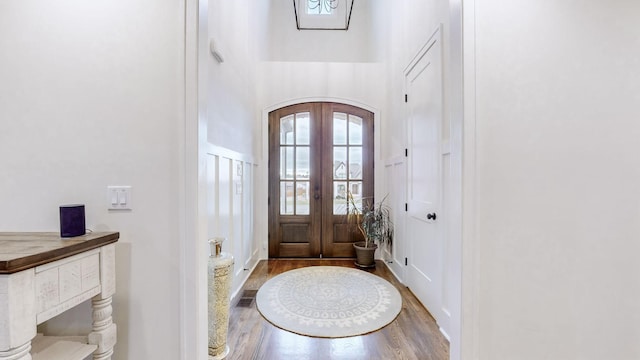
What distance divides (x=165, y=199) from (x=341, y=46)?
462 centimetres

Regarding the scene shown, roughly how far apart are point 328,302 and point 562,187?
196cm

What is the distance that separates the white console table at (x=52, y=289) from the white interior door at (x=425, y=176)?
2061 millimetres

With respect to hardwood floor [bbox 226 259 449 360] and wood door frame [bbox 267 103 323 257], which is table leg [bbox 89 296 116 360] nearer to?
hardwood floor [bbox 226 259 449 360]

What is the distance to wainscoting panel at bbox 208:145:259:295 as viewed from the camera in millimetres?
2174

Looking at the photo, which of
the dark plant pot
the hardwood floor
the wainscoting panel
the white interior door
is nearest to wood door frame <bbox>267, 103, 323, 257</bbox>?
the wainscoting panel

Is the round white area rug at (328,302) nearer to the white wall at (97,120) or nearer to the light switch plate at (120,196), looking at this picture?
the white wall at (97,120)

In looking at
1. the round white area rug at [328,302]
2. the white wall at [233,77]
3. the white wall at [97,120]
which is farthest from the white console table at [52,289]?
the round white area rug at [328,302]

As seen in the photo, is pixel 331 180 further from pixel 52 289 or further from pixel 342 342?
pixel 52 289

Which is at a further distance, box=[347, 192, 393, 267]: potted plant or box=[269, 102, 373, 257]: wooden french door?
box=[269, 102, 373, 257]: wooden french door

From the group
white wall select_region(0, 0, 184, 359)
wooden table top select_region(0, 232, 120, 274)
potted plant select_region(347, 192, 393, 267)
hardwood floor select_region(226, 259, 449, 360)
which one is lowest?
hardwood floor select_region(226, 259, 449, 360)

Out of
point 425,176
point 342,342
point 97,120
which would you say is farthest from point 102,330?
point 425,176

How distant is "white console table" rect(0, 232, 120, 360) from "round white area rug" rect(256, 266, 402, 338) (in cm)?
129

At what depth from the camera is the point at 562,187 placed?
1.28 metres

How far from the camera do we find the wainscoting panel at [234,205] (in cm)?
217
